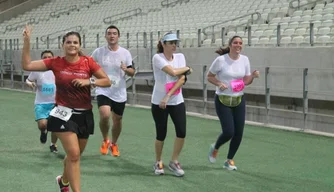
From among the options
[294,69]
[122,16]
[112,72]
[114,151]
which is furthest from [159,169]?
[122,16]

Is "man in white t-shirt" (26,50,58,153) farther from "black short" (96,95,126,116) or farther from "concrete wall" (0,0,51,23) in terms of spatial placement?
"concrete wall" (0,0,51,23)

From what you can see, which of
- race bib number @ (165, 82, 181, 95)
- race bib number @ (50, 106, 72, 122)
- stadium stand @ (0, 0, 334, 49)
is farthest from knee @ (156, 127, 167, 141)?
stadium stand @ (0, 0, 334, 49)

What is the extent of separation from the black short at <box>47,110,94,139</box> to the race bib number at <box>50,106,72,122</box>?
0.03 m

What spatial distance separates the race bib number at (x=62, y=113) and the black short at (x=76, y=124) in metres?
0.03

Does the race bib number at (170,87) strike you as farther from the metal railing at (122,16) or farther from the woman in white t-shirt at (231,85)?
the metal railing at (122,16)

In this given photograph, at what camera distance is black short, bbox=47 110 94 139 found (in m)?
5.16

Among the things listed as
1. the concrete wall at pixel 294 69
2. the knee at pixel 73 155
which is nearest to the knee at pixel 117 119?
the knee at pixel 73 155

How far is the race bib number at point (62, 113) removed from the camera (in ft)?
16.9

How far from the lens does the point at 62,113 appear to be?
5180mm

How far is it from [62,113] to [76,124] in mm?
179

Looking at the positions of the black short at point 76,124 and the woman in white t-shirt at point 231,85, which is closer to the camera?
the black short at point 76,124

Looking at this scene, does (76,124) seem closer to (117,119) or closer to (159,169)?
(159,169)

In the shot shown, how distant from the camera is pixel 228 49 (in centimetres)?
700

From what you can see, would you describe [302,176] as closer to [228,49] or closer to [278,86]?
[228,49]
